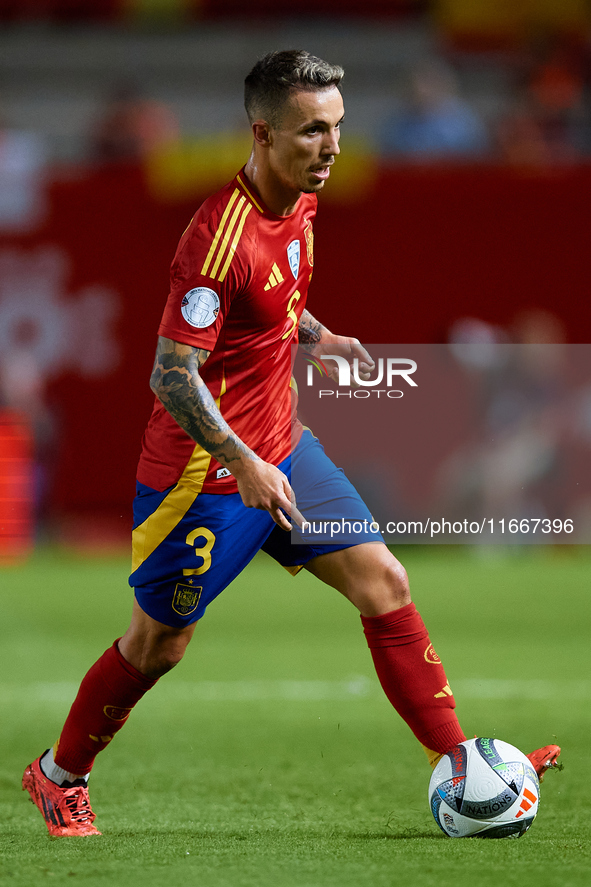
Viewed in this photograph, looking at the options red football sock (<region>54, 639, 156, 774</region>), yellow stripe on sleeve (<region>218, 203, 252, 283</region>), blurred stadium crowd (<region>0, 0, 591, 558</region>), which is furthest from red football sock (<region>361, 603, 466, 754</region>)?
blurred stadium crowd (<region>0, 0, 591, 558</region>)

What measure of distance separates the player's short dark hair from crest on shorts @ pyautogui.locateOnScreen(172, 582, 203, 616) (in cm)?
128

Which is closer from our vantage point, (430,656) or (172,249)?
(430,656)

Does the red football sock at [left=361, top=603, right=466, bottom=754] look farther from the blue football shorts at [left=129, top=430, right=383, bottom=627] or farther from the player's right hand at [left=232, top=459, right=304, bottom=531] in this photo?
the player's right hand at [left=232, top=459, right=304, bottom=531]

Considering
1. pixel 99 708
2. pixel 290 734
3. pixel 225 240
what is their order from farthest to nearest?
pixel 290 734
pixel 99 708
pixel 225 240

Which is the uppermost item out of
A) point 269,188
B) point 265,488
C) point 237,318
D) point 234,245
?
point 269,188

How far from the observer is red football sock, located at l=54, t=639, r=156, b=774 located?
3695 millimetres

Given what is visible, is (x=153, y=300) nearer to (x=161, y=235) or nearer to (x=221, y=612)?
(x=161, y=235)

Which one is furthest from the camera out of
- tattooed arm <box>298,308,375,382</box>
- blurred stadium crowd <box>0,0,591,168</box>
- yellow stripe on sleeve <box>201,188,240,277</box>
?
blurred stadium crowd <box>0,0,591,168</box>

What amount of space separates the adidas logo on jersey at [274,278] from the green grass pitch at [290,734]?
4.90ft

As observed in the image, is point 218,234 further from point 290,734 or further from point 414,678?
point 290,734

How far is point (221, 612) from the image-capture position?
8250 mm

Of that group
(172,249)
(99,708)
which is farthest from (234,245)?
(172,249)

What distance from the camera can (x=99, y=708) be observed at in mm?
3734

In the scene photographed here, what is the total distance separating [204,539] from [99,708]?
61cm
